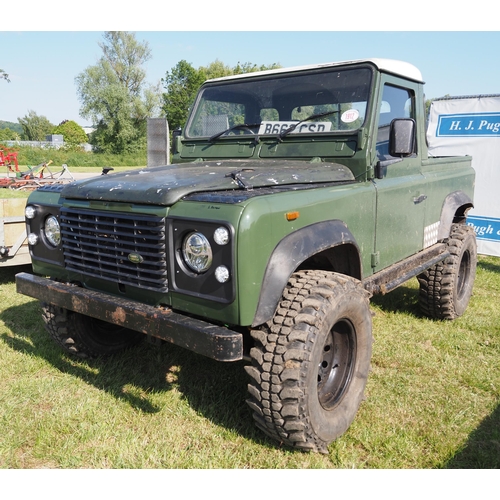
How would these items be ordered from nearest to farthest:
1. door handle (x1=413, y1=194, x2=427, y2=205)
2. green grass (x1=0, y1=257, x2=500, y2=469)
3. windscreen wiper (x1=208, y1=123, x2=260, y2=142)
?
green grass (x1=0, y1=257, x2=500, y2=469)
windscreen wiper (x1=208, y1=123, x2=260, y2=142)
door handle (x1=413, y1=194, x2=427, y2=205)

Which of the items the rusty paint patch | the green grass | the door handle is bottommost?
the green grass

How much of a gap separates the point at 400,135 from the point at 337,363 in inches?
61.6

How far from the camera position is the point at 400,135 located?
3.23 metres

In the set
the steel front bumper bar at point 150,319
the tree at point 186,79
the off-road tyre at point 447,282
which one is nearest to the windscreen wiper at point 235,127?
the steel front bumper bar at point 150,319

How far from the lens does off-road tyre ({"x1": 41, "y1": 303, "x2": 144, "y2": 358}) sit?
11.7ft

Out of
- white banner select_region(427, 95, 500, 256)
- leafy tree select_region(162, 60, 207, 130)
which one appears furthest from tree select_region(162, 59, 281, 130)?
white banner select_region(427, 95, 500, 256)

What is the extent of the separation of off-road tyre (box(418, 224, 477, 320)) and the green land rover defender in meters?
0.40

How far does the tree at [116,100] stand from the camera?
4238 centimetres

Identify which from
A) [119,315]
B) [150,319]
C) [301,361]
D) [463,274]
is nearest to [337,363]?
[301,361]

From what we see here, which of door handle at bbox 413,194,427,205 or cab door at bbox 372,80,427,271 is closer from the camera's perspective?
cab door at bbox 372,80,427,271

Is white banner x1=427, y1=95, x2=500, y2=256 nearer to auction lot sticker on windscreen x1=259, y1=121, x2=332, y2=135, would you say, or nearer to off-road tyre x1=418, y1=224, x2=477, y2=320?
off-road tyre x1=418, y1=224, x2=477, y2=320

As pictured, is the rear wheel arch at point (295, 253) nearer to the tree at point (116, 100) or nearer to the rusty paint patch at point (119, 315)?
the rusty paint patch at point (119, 315)

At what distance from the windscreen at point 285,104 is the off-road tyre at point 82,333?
1752 millimetres

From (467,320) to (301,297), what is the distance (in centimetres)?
309
